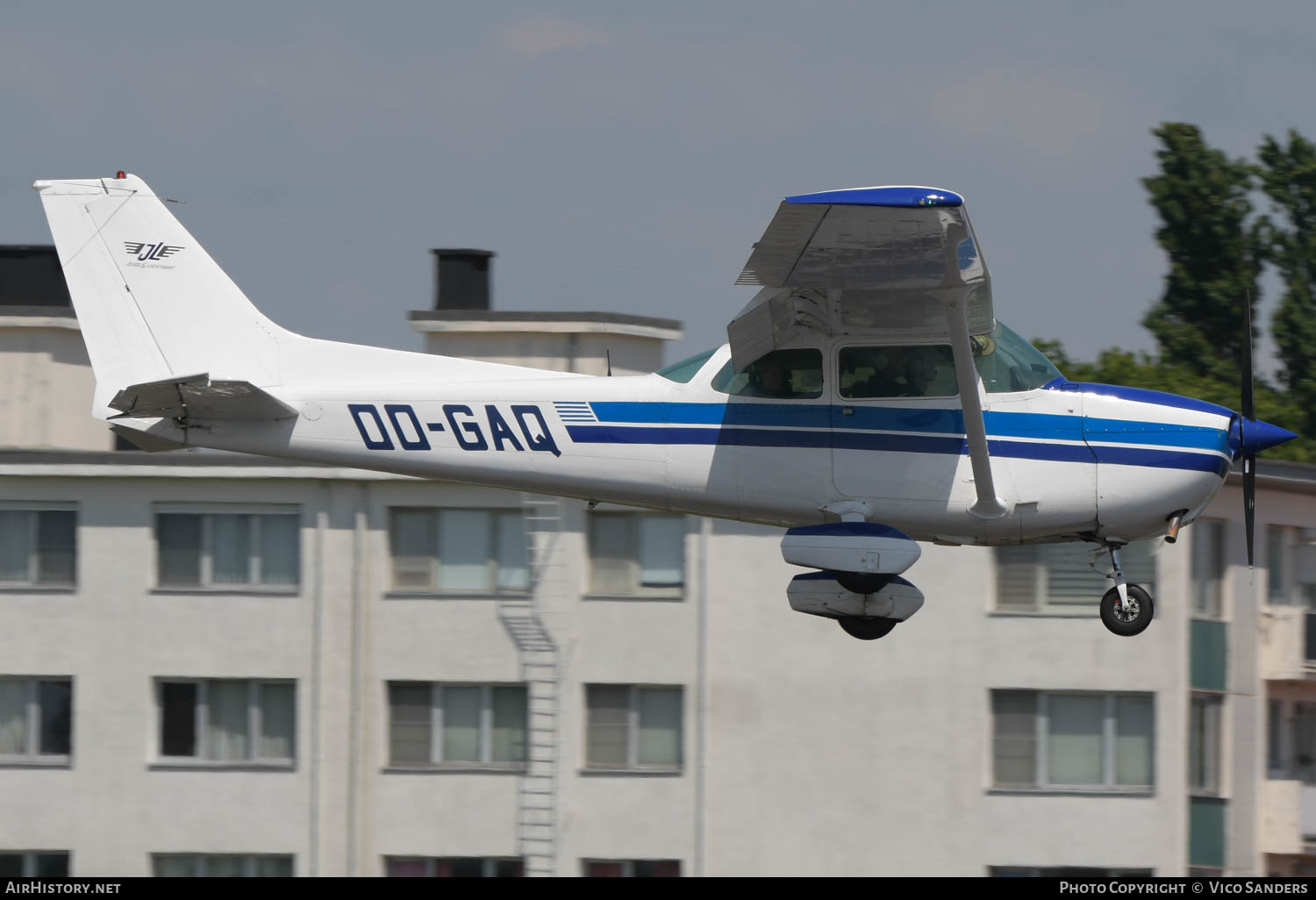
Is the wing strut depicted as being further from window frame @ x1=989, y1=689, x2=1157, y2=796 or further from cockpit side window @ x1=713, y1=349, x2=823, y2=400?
window frame @ x1=989, y1=689, x2=1157, y2=796

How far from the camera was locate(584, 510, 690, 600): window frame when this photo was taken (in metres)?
25.8

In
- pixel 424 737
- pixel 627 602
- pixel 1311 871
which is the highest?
pixel 627 602

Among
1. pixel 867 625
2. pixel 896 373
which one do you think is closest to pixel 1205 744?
pixel 867 625

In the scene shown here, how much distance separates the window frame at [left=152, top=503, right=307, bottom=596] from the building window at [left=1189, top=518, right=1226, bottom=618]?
502 inches

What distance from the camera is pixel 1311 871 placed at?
2844cm

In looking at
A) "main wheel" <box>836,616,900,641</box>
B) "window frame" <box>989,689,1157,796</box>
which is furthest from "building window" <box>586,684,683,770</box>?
"main wheel" <box>836,616,900,641</box>

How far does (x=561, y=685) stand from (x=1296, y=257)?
93.7 ft

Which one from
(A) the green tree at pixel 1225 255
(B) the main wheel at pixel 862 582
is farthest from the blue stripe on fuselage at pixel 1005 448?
(A) the green tree at pixel 1225 255

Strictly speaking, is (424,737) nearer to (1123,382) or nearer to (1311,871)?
(1311,871)

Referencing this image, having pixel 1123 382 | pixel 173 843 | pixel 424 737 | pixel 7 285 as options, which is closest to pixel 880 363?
pixel 424 737

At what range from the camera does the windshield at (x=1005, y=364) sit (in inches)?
508

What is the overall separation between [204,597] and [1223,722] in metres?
14.8

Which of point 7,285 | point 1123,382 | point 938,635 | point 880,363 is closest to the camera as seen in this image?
point 880,363

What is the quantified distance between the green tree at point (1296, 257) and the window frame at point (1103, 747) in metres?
21.1
